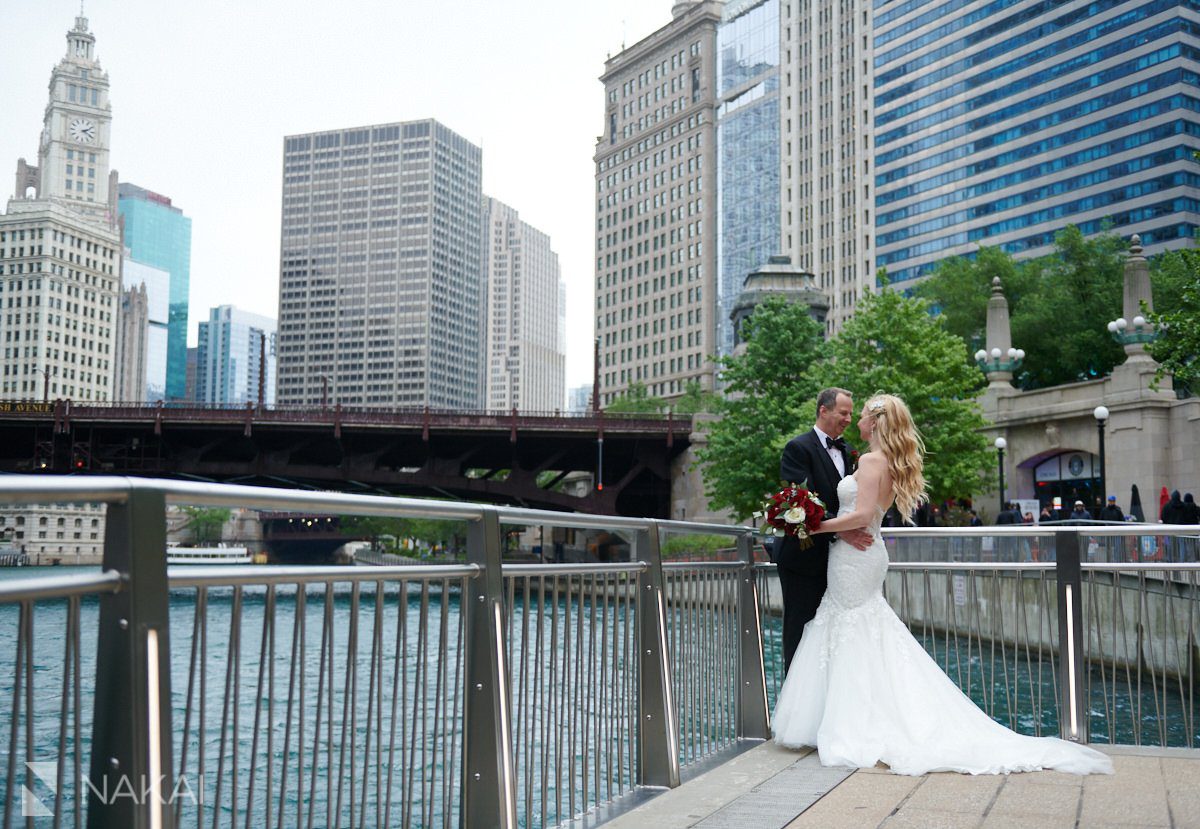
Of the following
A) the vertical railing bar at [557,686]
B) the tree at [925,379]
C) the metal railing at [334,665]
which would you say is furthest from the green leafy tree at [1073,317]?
the vertical railing bar at [557,686]

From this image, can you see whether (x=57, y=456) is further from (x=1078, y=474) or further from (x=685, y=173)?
(x=685, y=173)

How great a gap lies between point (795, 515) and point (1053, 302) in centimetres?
5911

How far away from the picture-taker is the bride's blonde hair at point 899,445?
7617 mm

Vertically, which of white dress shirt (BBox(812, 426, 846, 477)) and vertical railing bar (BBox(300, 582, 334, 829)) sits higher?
white dress shirt (BBox(812, 426, 846, 477))

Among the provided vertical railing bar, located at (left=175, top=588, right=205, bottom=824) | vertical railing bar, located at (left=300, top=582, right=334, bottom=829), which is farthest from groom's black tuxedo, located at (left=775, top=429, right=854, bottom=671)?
vertical railing bar, located at (left=175, top=588, right=205, bottom=824)

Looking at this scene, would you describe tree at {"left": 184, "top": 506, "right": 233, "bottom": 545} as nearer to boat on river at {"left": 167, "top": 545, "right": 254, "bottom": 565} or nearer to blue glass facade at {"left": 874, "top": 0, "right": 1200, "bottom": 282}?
boat on river at {"left": 167, "top": 545, "right": 254, "bottom": 565}

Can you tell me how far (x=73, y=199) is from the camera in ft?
656

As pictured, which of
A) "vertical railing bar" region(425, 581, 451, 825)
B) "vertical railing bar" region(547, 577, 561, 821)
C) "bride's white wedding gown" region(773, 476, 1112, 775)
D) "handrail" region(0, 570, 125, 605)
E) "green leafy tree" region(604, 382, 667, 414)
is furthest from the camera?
"green leafy tree" region(604, 382, 667, 414)

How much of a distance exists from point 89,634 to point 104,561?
0.19 meters

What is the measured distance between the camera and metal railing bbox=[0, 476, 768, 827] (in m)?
2.87

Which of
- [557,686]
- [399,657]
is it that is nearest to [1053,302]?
[557,686]

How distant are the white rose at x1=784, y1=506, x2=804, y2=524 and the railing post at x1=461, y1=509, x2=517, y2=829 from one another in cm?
306

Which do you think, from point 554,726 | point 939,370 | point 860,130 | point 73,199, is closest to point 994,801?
point 554,726

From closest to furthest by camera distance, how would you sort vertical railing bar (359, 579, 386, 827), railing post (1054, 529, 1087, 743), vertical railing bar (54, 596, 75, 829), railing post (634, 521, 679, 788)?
vertical railing bar (54, 596, 75, 829) < vertical railing bar (359, 579, 386, 827) < railing post (634, 521, 679, 788) < railing post (1054, 529, 1087, 743)
